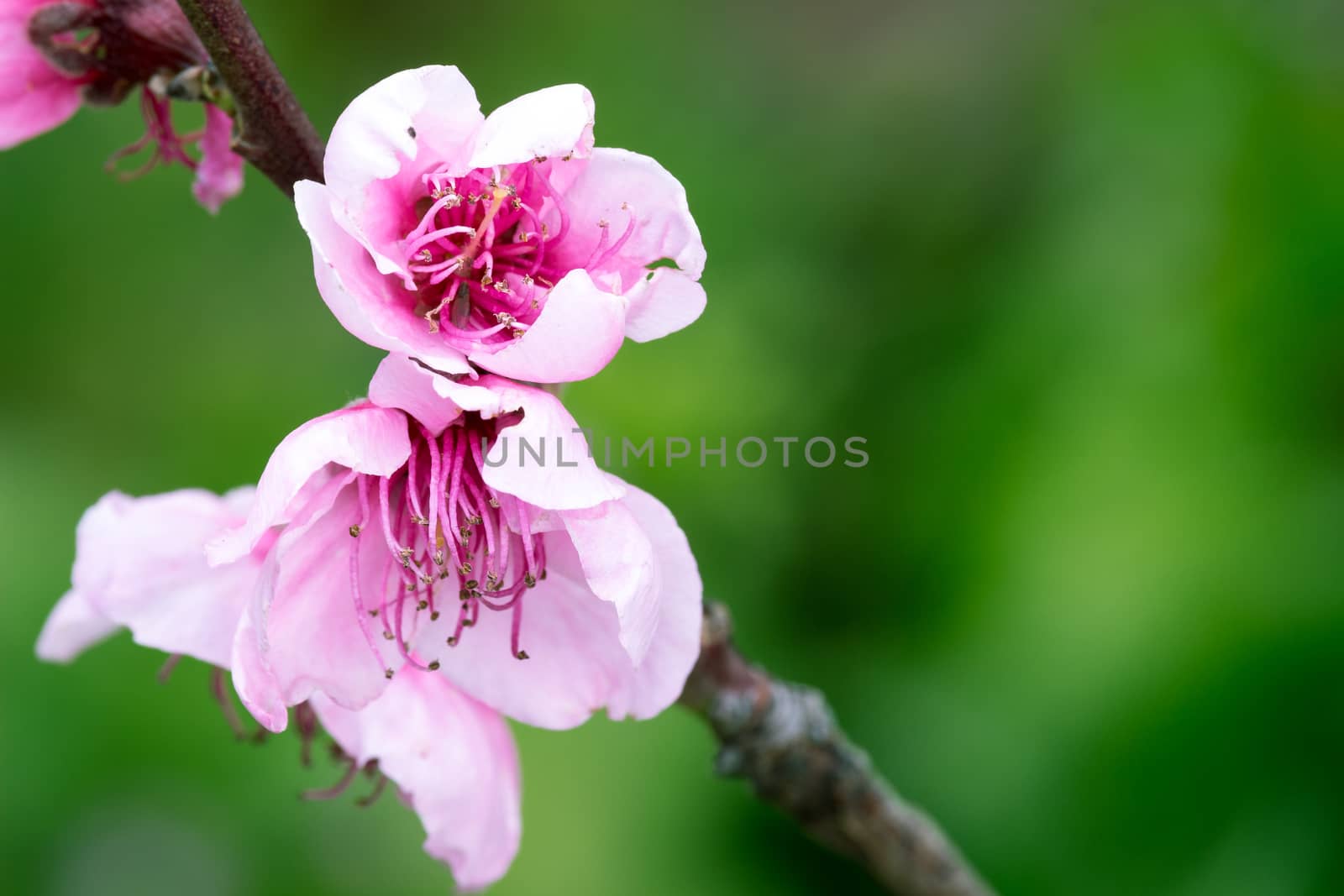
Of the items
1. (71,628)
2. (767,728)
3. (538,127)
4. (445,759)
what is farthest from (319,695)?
(538,127)

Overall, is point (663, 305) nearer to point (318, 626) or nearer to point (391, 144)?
point (391, 144)

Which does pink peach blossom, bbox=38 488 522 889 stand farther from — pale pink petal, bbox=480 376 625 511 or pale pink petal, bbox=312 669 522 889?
pale pink petal, bbox=480 376 625 511

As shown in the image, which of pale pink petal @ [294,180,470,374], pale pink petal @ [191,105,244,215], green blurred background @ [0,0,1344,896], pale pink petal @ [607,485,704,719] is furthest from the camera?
green blurred background @ [0,0,1344,896]

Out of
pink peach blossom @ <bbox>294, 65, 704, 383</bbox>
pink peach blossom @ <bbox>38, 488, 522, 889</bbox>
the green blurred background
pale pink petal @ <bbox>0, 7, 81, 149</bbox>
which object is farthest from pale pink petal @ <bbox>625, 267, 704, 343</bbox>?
the green blurred background

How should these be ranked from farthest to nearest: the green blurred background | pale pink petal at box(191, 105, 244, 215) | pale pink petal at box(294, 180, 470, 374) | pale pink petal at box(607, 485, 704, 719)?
1. the green blurred background
2. pale pink petal at box(191, 105, 244, 215)
3. pale pink petal at box(607, 485, 704, 719)
4. pale pink petal at box(294, 180, 470, 374)

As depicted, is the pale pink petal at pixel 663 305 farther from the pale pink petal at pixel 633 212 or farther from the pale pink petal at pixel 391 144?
the pale pink petal at pixel 391 144
